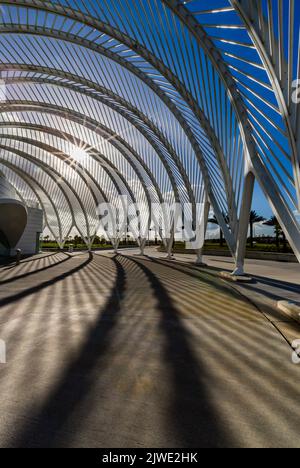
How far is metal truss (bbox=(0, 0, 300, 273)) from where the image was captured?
7102 millimetres

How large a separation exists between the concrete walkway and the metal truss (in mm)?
3794

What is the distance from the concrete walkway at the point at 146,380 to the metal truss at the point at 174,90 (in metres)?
3.79

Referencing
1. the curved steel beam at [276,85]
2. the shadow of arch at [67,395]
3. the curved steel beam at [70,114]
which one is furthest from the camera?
the curved steel beam at [70,114]

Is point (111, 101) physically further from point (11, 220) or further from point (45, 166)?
point (45, 166)

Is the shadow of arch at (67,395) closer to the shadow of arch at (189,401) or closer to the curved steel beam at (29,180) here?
the shadow of arch at (189,401)

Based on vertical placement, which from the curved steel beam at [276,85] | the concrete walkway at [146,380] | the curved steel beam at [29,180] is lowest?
the concrete walkway at [146,380]

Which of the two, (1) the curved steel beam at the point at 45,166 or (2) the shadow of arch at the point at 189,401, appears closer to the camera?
(2) the shadow of arch at the point at 189,401

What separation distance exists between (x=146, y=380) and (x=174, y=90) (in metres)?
17.3

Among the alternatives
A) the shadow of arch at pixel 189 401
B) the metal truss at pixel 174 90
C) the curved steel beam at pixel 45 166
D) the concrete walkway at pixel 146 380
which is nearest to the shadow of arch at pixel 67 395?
the concrete walkway at pixel 146 380

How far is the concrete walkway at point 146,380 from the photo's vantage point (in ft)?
8.12

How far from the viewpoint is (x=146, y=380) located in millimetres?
3455

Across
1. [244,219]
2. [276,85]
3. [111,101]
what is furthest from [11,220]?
[276,85]

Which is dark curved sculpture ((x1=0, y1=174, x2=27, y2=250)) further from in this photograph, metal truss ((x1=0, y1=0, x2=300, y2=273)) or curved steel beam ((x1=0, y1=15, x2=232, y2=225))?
curved steel beam ((x1=0, y1=15, x2=232, y2=225))
